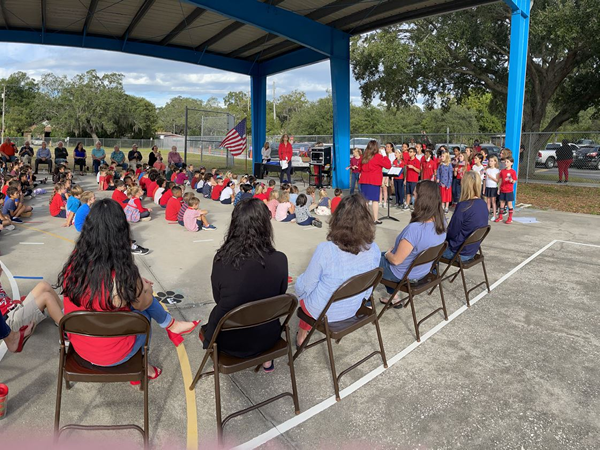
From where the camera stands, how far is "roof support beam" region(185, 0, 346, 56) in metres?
12.1

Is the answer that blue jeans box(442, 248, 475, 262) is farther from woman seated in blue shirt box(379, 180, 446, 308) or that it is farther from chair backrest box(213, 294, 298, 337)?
chair backrest box(213, 294, 298, 337)

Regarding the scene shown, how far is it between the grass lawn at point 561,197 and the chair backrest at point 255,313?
11873mm

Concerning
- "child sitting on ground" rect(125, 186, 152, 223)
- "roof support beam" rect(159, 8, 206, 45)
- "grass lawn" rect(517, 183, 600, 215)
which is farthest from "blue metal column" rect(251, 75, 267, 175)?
"child sitting on ground" rect(125, 186, 152, 223)

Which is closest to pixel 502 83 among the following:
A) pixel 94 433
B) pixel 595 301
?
pixel 595 301

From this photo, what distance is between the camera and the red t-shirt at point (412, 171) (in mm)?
11562

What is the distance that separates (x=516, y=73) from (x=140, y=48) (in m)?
14.0

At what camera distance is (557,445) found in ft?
9.00

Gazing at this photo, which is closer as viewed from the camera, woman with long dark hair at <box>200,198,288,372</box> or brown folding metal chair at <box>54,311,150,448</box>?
brown folding metal chair at <box>54,311,150,448</box>

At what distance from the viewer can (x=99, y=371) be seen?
273cm

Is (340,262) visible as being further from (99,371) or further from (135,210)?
(135,210)

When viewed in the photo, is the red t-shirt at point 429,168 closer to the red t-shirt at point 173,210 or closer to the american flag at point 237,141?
the red t-shirt at point 173,210

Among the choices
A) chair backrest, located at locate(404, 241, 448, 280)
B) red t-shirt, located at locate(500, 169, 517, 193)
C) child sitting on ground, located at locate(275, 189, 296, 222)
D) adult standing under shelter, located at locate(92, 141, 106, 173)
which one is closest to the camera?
chair backrest, located at locate(404, 241, 448, 280)

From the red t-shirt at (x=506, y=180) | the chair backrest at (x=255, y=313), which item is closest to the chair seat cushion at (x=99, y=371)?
the chair backrest at (x=255, y=313)

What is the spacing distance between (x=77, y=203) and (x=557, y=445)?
29.4 feet
